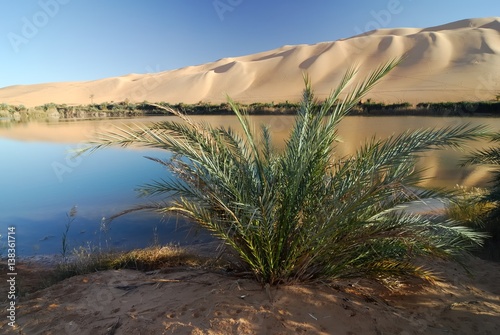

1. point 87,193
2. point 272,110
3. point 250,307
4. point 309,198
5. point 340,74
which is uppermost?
point 340,74

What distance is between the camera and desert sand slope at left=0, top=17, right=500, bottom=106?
43.2m

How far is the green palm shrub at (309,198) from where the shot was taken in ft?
9.93

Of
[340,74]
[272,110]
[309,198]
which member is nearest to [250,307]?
[309,198]

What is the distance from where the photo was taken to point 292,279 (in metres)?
3.29

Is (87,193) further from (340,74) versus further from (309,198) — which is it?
(340,74)

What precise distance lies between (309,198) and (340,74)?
194ft

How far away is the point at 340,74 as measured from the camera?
58250 mm

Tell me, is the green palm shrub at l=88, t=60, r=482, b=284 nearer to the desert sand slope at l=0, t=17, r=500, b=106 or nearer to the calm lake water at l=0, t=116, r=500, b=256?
the calm lake water at l=0, t=116, r=500, b=256

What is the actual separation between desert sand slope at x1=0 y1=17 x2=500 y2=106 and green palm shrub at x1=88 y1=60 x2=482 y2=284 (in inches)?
1450

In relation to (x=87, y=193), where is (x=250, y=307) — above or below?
above

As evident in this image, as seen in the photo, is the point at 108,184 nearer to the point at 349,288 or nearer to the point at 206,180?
the point at 206,180

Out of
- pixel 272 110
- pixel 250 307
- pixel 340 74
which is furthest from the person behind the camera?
pixel 340 74

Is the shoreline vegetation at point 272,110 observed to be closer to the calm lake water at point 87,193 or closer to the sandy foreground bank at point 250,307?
the calm lake water at point 87,193

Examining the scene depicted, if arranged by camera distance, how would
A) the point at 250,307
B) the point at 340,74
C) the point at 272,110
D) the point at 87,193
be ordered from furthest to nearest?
the point at 340,74
the point at 272,110
the point at 87,193
the point at 250,307
